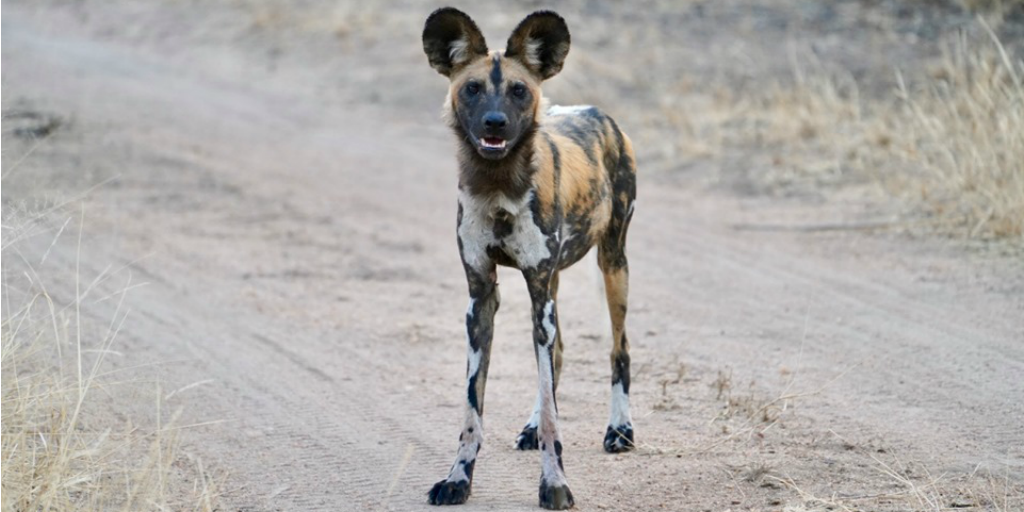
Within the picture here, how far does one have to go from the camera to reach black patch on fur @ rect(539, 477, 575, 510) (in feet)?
11.2

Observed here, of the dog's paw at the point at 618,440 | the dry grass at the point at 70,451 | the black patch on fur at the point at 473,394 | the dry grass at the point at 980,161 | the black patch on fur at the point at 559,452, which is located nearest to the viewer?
the dry grass at the point at 70,451

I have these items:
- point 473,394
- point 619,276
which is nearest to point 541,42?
point 619,276

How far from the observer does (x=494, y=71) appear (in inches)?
141

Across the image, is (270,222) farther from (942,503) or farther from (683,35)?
(683,35)

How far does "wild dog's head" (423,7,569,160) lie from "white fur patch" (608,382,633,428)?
1057 millimetres

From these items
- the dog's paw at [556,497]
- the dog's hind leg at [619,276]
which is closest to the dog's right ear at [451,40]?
the dog's hind leg at [619,276]

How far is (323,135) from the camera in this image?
985 cm

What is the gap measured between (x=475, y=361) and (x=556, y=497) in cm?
51

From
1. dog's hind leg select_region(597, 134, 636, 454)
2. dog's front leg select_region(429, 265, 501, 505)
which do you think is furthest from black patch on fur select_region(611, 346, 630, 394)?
dog's front leg select_region(429, 265, 501, 505)

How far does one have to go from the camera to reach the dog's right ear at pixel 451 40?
3.63 meters

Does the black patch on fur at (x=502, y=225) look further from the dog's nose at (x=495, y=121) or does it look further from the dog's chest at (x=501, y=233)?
the dog's nose at (x=495, y=121)

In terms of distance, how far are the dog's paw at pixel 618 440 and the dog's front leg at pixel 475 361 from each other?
588 millimetres

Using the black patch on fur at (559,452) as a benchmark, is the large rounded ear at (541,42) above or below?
above

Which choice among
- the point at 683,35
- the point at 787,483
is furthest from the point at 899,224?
the point at 683,35
